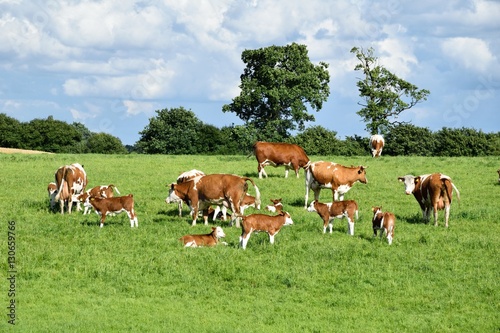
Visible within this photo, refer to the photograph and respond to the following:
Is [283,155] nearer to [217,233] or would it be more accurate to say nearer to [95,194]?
[95,194]

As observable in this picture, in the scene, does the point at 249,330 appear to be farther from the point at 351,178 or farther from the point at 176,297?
the point at 351,178

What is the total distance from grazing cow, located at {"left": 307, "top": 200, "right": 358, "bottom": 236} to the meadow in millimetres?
379

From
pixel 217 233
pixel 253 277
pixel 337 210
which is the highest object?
pixel 337 210

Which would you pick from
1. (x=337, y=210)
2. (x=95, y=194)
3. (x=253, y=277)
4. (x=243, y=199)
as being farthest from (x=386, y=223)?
(x=95, y=194)

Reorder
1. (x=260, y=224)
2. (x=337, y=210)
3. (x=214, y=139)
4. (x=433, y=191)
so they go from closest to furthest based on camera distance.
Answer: (x=260, y=224) → (x=337, y=210) → (x=433, y=191) → (x=214, y=139)

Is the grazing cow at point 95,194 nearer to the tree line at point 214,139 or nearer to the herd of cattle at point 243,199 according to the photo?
the herd of cattle at point 243,199

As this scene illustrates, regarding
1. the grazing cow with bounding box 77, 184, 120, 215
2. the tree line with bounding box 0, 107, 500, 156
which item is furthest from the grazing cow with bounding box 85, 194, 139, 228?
the tree line with bounding box 0, 107, 500, 156

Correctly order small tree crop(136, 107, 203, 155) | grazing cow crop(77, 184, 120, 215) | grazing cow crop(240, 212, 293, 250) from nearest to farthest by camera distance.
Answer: grazing cow crop(240, 212, 293, 250), grazing cow crop(77, 184, 120, 215), small tree crop(136, 107, 203, 155)

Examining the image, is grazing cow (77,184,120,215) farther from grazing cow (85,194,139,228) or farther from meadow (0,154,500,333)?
grazing cow (85,194,139,228)

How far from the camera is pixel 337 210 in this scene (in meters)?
19.2

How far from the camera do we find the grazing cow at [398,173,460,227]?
70.2 feet

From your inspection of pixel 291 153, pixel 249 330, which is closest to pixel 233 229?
pixel 249 330

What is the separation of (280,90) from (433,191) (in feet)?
148

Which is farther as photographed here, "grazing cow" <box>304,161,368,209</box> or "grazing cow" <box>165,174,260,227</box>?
"grazing cow" <box>304,161,368,209</box>
